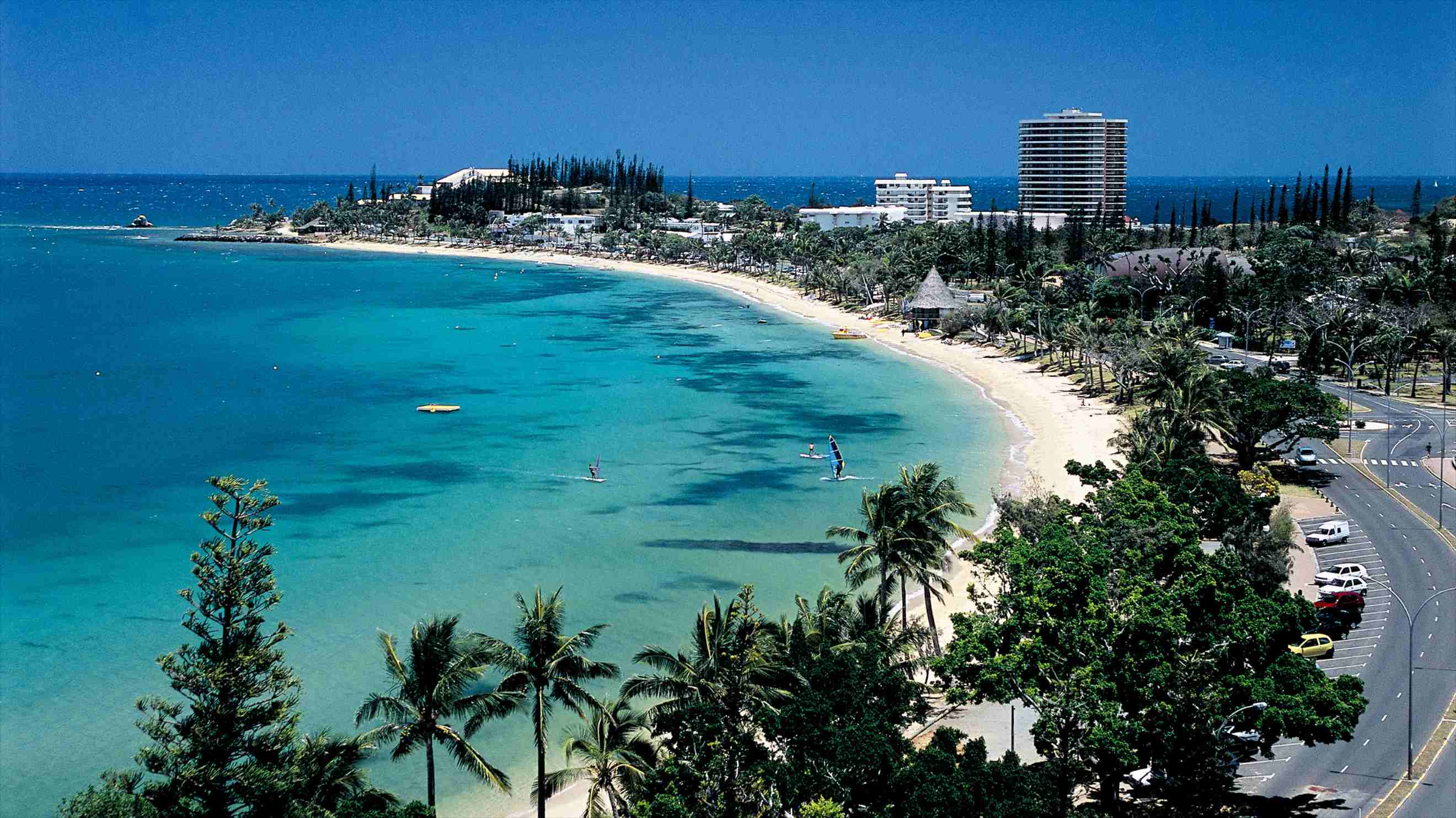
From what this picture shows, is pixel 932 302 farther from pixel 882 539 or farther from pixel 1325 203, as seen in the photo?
pixel 882 539

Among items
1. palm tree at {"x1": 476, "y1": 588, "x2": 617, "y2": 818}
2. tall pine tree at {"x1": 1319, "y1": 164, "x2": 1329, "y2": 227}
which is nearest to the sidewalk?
palm tree at {"x1": 476, "y1": 588, "x2": 617, "y2": 818}

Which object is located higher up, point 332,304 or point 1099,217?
point 1099,217

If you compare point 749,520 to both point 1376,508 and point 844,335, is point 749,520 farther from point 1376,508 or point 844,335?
point 844,335

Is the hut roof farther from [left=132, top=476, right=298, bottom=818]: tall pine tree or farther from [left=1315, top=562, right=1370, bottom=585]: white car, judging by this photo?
[left=132, top=476, right=298, bottom=818]: tall pine tree

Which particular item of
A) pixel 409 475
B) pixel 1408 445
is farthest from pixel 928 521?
pixel 1408 445

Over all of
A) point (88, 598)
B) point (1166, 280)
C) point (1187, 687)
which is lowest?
point (88, 598)

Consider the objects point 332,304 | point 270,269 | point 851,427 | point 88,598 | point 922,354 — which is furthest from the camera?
point 270,269

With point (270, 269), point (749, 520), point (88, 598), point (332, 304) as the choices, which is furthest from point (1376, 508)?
point (270, 269)
